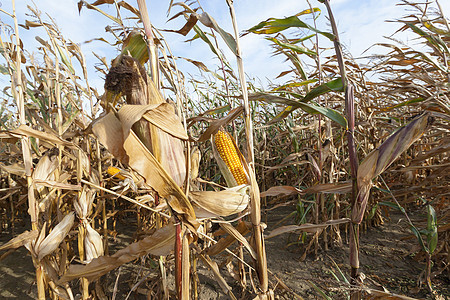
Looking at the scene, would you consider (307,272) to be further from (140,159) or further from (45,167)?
(45,167)

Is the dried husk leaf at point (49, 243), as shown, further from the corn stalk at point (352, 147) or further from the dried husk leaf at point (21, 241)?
the corn stalk at point (352, 147)

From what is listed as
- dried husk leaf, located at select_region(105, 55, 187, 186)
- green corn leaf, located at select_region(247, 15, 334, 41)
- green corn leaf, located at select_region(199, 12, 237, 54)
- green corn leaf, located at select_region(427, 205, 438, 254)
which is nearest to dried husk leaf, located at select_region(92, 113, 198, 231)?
dried husk leaf, located at select_region(105, 55, 187, 186)

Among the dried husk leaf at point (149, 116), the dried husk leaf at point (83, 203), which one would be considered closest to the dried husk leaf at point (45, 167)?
the dried husk leaf at point (83, 203)

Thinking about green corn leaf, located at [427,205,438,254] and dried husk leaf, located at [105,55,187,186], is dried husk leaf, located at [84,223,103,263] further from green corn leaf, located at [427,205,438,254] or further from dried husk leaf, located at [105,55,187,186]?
green corn leaf, located at [427,205,438,254]

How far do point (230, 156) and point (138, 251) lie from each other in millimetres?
606

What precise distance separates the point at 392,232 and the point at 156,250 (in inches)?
115

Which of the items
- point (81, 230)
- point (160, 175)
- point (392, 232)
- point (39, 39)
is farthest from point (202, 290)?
point (39, 39)

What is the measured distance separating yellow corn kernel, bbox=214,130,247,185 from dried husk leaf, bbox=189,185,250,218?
0.24m

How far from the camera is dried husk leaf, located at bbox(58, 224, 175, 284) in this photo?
1.01 meters

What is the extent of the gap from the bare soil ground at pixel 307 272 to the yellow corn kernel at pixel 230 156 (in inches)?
48.1

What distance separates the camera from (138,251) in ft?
3.41

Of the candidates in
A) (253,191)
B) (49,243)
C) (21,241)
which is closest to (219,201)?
(253,191)

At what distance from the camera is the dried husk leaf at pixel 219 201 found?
97 centimetres

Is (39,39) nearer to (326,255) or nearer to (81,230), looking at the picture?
(81,230)
